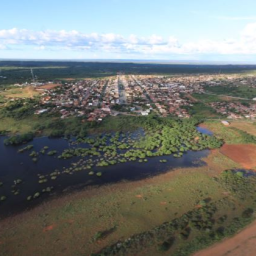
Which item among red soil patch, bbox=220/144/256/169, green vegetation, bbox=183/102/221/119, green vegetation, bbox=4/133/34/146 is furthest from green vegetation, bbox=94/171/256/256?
green vegetation, bbox=183/102/221/119

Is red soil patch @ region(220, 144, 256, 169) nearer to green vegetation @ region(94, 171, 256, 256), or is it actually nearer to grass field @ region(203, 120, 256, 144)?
grass field @ region(203, 120, 256, 144)

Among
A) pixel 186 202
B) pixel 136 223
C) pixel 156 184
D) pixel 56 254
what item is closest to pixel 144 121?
pixel 156 184

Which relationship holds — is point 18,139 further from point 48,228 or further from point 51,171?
point 48,228

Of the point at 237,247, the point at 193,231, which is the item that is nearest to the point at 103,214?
the point at 193,231

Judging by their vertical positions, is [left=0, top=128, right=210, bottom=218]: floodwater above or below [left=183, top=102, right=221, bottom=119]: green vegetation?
below

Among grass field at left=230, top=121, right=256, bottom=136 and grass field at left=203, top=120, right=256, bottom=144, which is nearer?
grass field at left=203, top=120, right=256, bottom=144

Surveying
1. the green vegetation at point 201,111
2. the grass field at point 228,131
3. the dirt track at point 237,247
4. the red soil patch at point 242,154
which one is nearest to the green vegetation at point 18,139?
the dirt track at point 237,247
